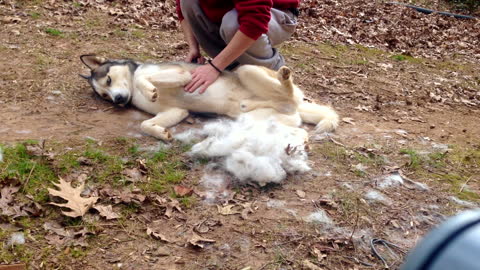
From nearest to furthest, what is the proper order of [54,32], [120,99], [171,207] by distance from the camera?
[171,207] → [120,99] → [54,32]

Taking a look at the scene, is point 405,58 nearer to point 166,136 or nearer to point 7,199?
point 166,136

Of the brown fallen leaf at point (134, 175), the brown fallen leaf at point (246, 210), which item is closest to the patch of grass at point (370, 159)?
the brown fallen leaf at point (246, 210)

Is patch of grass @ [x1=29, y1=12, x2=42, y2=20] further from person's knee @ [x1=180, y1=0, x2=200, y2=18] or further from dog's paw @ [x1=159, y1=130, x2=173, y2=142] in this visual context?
dog's paw @ [x1=159, y1=130, x2=173, y2=142]

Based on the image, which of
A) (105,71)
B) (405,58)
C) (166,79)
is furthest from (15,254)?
(405,58)

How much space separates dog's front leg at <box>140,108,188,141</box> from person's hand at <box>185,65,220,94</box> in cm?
24

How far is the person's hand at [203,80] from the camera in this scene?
3846mm

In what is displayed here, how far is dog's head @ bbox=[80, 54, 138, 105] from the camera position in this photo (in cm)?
407

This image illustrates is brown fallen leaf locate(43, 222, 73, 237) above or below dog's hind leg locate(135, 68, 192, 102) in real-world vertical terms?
below

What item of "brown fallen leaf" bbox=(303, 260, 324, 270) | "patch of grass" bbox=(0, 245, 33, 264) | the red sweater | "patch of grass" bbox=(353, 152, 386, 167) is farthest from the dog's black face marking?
"brown fallen leaf" bbox=(303, 260, 324, 270)

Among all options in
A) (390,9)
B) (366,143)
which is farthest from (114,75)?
(390,9)

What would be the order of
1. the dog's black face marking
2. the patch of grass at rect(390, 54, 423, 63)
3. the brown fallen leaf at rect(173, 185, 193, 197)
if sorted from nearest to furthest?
1. the brown fallen leaf at rect(173, 185, 193, 197)
2. the dog's black face marking
3. the patch of grass at rect(390, 54, 423, 63)

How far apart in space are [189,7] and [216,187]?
6.98 ft

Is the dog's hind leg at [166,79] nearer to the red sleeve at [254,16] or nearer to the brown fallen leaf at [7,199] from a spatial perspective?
the red sleeve at [254,16]

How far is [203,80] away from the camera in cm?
385
